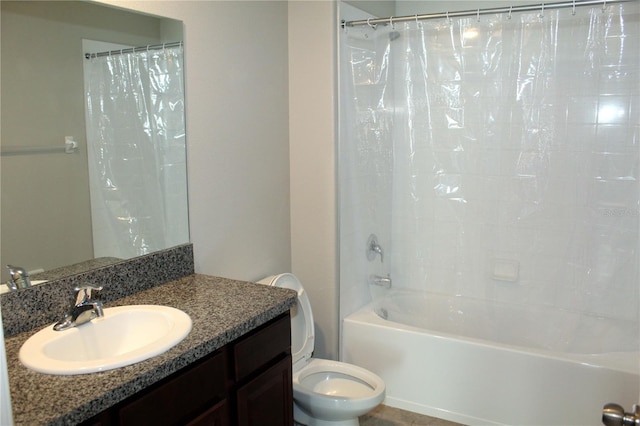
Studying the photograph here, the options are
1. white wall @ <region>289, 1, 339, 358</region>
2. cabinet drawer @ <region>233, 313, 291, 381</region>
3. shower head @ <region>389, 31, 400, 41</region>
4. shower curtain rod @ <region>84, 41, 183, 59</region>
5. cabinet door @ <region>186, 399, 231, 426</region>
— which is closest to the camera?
cabinet door @ <region>186, 399, 231, 426</region>

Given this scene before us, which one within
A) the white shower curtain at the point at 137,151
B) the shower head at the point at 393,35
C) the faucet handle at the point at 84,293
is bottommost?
the faucet handle at the point at 84,293

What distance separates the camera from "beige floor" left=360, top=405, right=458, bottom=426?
2.70 metres

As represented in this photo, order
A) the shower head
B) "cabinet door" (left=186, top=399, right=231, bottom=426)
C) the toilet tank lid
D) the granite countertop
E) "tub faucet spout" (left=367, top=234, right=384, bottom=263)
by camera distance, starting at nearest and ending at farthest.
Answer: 1. the granite countertop
2. "cabinet door" (left=186, top=399, right=231, bottom=426)
3. the toilet tank lid
4. the shower head
5. "tub faucet spout" (left=367, top=234, right=384, bottom=263)

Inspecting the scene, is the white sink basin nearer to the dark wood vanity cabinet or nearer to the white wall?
the dark wood vanity cabinet

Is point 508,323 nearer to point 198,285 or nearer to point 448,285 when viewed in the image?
point 448,285

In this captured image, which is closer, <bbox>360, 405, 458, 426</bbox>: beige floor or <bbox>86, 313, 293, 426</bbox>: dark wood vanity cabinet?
<bbox>86, 313, 293, 426</bbox>: dark wood vanity cabinet

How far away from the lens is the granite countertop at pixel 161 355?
120 centimetres

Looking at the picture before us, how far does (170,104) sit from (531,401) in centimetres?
208

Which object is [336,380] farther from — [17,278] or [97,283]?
[17,278]

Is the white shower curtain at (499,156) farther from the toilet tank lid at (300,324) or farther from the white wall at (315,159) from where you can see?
the toilet tank lid at (300,324)

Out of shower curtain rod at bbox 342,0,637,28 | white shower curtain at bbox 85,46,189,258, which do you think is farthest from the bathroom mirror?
shower curtain rod at bbox 342,0,637,28

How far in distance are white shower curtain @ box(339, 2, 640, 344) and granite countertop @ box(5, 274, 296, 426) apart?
3.61 ft

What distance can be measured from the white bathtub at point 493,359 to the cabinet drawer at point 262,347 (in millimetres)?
999

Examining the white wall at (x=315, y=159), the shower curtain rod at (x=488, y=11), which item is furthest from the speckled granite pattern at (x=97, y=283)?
the shower curtain rod at (x=488, y=11)
